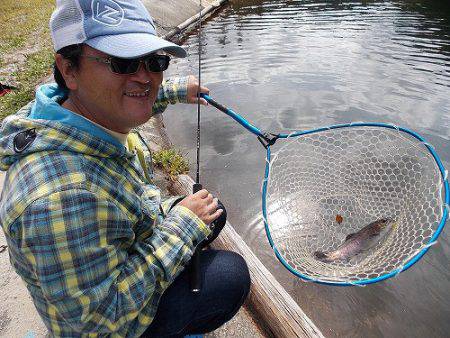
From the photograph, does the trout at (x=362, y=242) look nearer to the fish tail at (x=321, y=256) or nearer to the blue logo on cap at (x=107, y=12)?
the fish tail at (x=321, y=256)

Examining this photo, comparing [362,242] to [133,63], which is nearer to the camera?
[133,63]

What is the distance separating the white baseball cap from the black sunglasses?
2.5 inches

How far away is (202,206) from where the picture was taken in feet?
7.24

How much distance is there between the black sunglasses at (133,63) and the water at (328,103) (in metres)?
3.45

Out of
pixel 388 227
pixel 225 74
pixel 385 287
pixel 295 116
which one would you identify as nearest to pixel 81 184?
pixel 388 227

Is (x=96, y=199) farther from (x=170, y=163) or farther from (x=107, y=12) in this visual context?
(x=170, y=163)

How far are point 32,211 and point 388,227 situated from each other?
3.31 m

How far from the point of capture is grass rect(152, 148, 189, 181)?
5562 mm

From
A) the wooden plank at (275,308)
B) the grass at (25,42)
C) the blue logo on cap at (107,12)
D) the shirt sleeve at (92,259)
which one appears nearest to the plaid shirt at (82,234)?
the shirt sleeve at (92,259)

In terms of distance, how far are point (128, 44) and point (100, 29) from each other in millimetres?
160

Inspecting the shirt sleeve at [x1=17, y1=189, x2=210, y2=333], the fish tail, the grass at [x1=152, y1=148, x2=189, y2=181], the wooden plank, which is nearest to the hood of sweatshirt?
the shirt sleeve at [x1=17, y1=189, x2=210, y2=333]

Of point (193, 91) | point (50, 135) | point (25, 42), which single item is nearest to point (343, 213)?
point (193, 91)

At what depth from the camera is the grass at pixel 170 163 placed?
5.56 m

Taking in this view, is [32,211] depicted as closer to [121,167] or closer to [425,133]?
[121,167]
